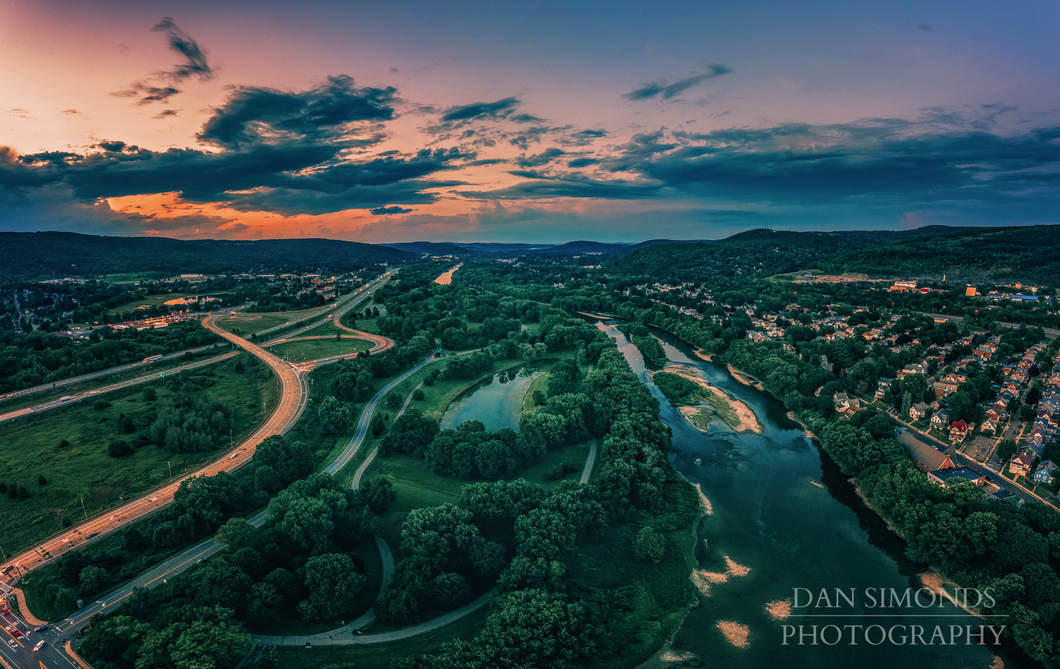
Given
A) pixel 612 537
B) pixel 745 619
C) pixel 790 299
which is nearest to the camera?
pixel 745 619

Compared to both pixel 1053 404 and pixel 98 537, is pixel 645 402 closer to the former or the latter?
pixel 1053 404

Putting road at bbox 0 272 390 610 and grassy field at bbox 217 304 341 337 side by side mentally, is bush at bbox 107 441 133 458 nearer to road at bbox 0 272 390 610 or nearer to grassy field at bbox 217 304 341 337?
road at bbox 0 272 390 610

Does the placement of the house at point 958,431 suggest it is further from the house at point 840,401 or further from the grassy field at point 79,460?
the grassy field at point 79,460

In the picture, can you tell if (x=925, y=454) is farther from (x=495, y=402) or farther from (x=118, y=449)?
(x=118, y=449)

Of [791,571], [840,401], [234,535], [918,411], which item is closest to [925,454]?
[918,411]

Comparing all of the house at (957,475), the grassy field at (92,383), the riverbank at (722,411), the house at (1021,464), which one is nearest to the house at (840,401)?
the riverbank at (722,411)

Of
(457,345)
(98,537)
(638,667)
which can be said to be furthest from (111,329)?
(638,667)
